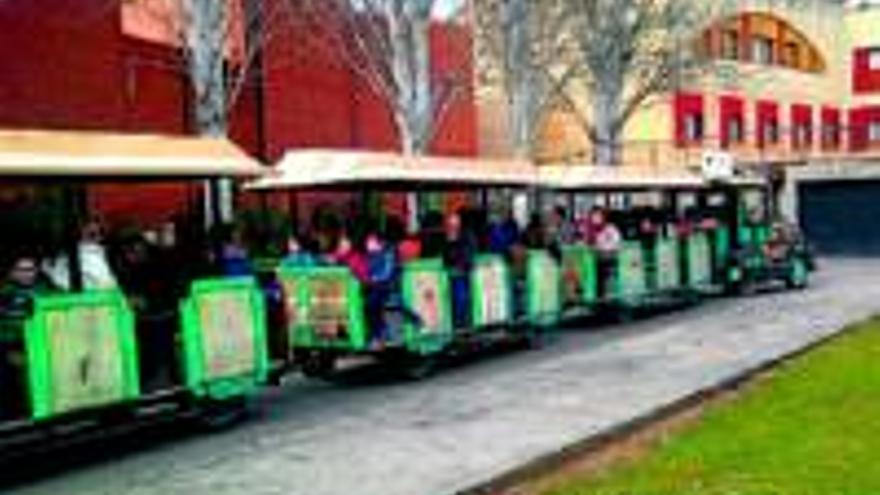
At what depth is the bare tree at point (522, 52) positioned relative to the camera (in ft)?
134

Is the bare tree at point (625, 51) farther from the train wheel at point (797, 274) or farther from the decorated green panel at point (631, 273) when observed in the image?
the decorated green panel at point (631, 273)

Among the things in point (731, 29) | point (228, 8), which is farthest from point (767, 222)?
point (731, 29)

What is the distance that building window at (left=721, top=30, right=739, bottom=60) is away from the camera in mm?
68250

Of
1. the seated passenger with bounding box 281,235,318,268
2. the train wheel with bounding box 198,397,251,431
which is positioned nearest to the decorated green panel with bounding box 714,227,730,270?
the seated passenger with bounding box 281,235,318,268

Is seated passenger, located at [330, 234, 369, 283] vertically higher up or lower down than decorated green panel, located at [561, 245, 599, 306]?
higher up

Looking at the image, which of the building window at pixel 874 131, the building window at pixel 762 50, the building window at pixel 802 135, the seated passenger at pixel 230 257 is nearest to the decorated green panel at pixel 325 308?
the seated passenger at pixel 230 257

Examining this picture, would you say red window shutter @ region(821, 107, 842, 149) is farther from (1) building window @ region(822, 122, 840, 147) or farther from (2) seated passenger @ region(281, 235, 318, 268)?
(2) seated passenger @ region(281, 235, 318, 268)

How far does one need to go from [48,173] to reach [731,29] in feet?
184

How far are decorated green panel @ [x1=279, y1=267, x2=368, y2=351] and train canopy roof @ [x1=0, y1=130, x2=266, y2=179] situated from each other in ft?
8.24

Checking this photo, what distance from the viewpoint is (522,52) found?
4153 centimetres

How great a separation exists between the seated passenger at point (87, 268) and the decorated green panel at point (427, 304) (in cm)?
529

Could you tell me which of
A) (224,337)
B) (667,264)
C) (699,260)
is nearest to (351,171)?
(224,337)

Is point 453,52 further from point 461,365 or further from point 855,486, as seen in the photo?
point 855,486

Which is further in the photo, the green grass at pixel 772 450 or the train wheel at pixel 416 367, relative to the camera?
the train wheel at pixel 416 367
